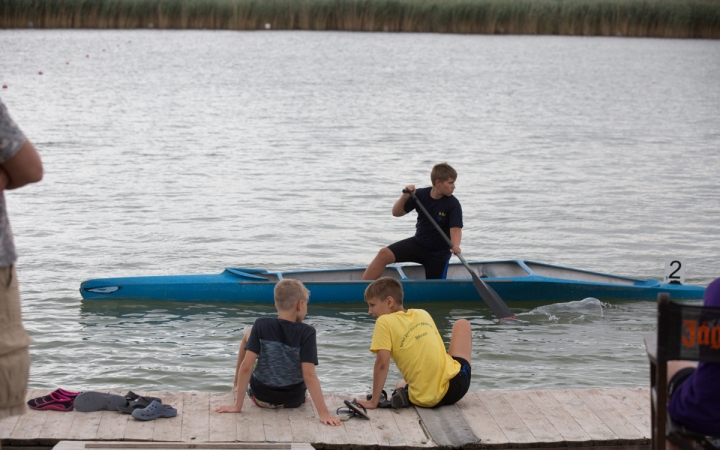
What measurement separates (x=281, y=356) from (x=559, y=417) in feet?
4.44

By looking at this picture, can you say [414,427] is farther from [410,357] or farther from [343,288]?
[343,288]

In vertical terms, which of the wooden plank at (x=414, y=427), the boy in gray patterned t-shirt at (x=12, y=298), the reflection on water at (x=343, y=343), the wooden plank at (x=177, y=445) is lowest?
the reflection on water at (x=343, y=343)

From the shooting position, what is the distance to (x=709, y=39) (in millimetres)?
40406

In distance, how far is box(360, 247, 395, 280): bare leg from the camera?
7.57m

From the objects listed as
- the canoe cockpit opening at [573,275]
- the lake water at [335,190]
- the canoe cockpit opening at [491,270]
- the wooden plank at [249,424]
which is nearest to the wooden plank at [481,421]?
the wooden plank at [249,424]

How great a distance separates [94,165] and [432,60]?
2202 centimetres

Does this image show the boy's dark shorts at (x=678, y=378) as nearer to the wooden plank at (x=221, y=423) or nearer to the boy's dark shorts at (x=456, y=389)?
the boy's dark shorts at (x=456, y=389)

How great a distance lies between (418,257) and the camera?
25.0 feet

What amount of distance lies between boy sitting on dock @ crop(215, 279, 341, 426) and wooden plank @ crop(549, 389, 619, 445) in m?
1.17

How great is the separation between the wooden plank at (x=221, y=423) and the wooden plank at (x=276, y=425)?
15 centimetres

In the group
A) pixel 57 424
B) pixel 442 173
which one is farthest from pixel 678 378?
pixel 442 173

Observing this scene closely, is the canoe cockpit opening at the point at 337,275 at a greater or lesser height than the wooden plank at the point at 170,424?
lesser

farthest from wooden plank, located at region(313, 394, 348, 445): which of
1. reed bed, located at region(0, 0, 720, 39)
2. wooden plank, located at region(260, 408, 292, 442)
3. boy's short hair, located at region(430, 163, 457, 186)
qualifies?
reed bed, located at region(0, 0, 720, 39)

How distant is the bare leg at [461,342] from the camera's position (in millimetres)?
4836
